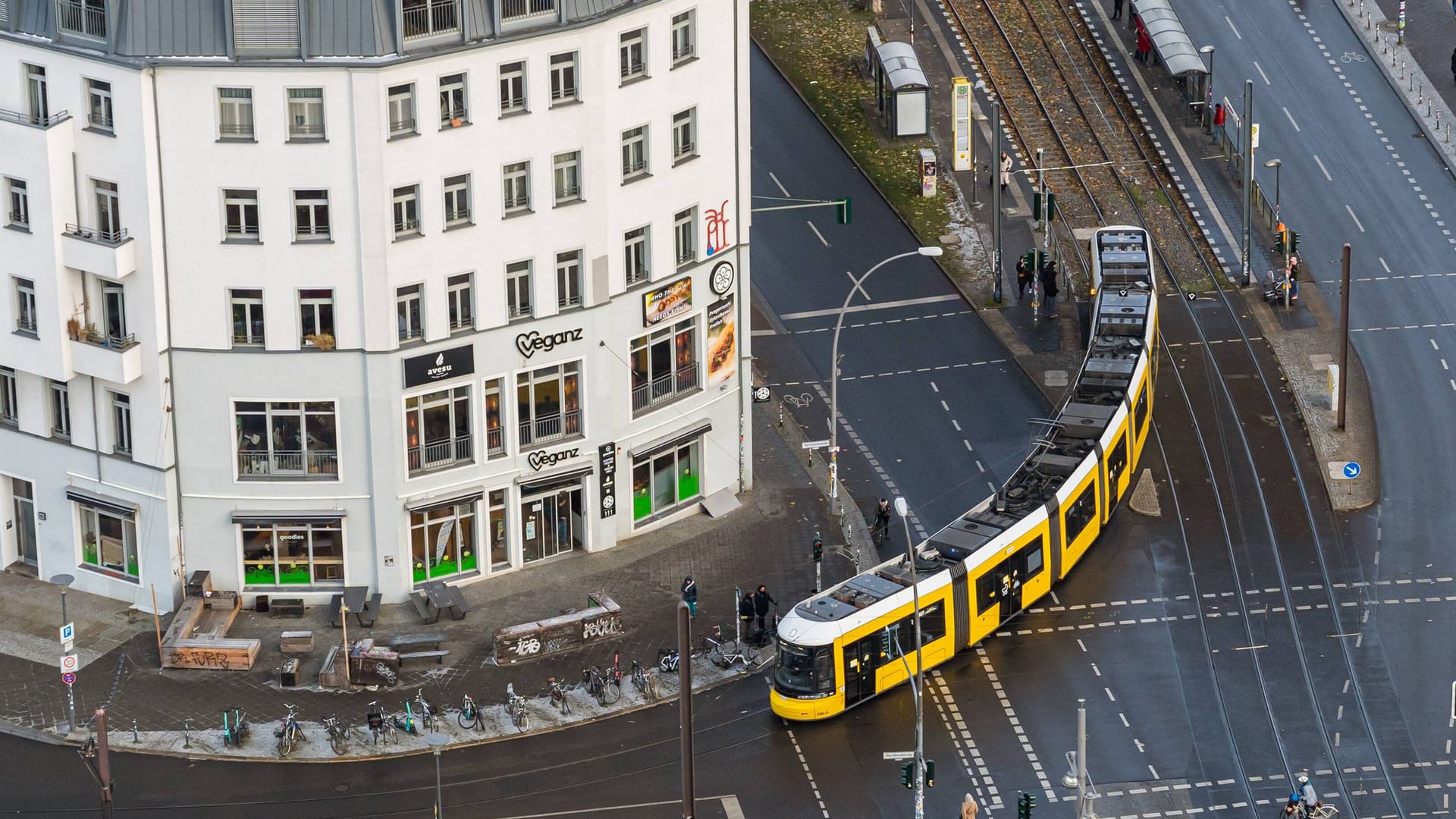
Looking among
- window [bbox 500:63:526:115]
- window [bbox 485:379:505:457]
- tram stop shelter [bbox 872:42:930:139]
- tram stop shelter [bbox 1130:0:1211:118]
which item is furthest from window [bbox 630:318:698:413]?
tram stop shelter [bbox 1130:0:1211:118]

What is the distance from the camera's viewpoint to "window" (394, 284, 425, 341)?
4141 inches

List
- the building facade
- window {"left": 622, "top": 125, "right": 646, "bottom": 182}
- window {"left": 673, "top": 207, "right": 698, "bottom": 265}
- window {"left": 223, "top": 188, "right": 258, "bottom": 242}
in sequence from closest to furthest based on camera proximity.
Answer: the building facade, window {"left": 223, "top": 188, "right": 258, "bottom": 242}, window {"left": 622, "top": 125, "right": 646, "bottom": 182}, window {"left": 673, "top": 207, "right": 698, "bottom": 265}

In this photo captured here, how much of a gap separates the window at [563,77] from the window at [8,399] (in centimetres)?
2200

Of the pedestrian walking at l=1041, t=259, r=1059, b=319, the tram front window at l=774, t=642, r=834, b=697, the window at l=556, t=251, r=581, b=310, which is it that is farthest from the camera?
the pedestrian walking at l=1041, t=259, r=1059, b=319

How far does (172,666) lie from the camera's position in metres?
104

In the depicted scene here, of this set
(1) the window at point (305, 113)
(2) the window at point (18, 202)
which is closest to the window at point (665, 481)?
(1) the window at point (305, 113)

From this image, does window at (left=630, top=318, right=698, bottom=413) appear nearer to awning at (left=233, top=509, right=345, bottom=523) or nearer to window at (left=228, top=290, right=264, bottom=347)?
awning at (left=233, top=509, right=345, bottom=523)

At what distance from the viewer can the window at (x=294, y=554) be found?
108 meters

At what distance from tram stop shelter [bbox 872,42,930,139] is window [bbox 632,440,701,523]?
34.1 m

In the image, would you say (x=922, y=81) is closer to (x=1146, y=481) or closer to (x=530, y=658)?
(x=1146, y=481)

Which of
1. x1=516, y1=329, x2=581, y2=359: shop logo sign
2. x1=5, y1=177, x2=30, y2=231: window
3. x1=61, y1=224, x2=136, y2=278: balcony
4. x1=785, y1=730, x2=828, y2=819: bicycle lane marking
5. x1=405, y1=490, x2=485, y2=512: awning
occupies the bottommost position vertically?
x1=785, y1=730, x2=828, y2=819: bicycle lane marking

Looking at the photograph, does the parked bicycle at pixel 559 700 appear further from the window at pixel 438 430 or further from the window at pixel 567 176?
the window at pixel 567 176

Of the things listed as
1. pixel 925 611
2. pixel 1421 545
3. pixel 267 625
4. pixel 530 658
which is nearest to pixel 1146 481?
pixel 1421 545

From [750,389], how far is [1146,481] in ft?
51.0
